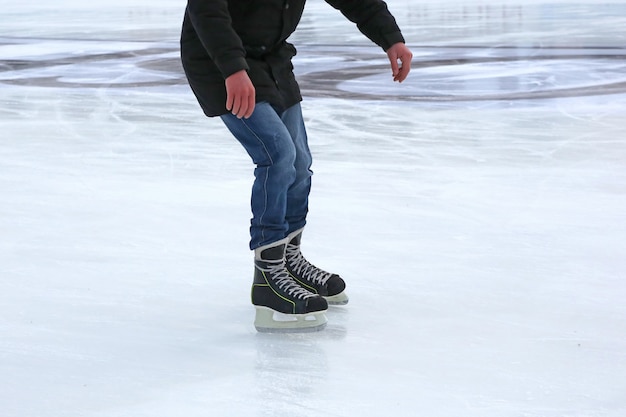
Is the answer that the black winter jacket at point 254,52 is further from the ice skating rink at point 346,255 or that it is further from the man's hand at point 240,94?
the ice skating rink at point 346,255

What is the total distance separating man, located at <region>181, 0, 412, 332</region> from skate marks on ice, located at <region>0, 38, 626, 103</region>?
13.0 feet

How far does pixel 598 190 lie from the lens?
4020mm

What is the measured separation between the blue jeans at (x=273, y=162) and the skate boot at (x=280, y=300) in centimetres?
5

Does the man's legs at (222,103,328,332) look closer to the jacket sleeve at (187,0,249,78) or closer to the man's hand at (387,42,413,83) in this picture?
the jacket sleeve at (187,0,249,78)

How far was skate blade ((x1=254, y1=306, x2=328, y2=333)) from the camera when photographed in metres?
2.58

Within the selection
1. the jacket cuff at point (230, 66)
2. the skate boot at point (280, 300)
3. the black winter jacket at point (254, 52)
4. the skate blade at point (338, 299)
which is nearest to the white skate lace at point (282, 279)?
the skate boot at point (280, 300)

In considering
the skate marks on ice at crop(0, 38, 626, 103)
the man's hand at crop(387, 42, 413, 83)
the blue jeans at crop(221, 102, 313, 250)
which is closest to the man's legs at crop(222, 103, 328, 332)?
the blue jeans at crop(221, 102, 313, 250)

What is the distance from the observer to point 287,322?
2600 millimetres

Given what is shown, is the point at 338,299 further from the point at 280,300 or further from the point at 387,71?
the point at 387,71

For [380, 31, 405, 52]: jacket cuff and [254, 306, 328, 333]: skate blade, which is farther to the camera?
[380, 31, 405, 52]: jacket cuff

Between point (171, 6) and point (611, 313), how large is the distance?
18.2 m

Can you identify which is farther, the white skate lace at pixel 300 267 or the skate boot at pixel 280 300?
the white skate lace at pixel 300 267

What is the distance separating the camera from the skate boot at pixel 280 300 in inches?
102

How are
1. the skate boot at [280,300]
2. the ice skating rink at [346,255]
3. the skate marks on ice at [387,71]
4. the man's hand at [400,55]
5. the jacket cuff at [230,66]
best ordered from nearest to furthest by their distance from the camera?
1. the ice skating rink at [346,255]
2. the jacket cuff at [230,66]
3. the skate boot at [280,300]
4. the man's hand at [400,55]
5. the skate marks on ice at [387,71]
